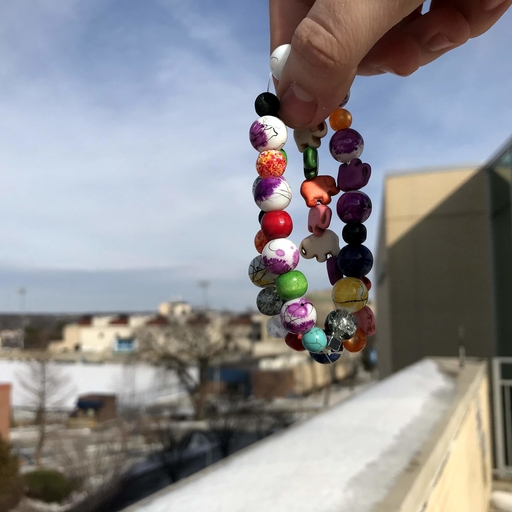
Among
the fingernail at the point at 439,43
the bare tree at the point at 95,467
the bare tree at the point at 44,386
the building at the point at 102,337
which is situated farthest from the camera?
the building at the point at 102,337

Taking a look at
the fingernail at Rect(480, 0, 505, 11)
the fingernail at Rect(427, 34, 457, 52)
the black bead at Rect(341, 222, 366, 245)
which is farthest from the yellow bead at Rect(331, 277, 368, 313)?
the fingernail at Rect(480, 0, 505, 11)

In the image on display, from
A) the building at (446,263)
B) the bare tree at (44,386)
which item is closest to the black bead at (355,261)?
the building at (446,263)

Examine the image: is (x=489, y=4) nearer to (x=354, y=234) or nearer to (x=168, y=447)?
(x=354, y=234)

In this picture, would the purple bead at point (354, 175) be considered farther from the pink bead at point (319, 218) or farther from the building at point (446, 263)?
the building at point (446, 263)

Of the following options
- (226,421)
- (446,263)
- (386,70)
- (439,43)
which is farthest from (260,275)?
(226,421)

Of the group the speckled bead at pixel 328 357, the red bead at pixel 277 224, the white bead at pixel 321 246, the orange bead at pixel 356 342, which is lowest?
the speckled bead at pixel 328 357
